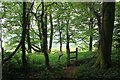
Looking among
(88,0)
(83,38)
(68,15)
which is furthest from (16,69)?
(83,38)

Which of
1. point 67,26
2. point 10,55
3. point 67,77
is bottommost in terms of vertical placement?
point 67,77

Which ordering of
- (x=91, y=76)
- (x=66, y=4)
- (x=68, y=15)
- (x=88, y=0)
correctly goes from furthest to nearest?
(x=68, y=15) < (x=66, y=4) < (x=88, y=0) < (x=91, y=76)

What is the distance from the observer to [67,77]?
985 cm

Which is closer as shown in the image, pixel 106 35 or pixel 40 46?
pixel 106 35

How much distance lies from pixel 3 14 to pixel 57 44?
11.6 m

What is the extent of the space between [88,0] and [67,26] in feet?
23.2

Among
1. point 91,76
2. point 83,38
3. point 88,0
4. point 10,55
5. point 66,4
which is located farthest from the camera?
point 83,38

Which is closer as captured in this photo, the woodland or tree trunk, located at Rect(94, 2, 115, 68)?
the woodland

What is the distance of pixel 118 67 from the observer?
33.0 ft

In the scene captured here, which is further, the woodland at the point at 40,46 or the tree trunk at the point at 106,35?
the tree trunk at the point at 106,35

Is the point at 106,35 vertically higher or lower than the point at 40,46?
higher

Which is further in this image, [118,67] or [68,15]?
[68,15]

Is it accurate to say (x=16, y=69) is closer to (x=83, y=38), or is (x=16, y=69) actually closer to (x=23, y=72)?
(x=23, y=72)

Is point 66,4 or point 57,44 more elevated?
point 66,4
